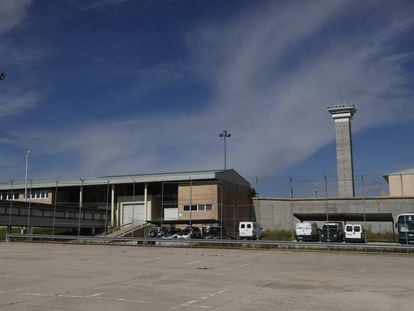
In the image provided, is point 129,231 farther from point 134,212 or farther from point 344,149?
point 344,149

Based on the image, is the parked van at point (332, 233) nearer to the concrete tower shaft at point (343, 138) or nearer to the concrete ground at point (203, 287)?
the concrete ground at point (203, 287)

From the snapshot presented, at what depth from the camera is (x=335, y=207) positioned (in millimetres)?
62156

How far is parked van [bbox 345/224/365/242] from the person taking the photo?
4812 centimetres

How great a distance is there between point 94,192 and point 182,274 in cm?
6499

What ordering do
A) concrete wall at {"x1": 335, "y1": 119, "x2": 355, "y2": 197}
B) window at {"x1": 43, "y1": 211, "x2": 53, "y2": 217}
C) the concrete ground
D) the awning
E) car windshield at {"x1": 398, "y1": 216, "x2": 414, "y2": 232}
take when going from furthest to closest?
concrete wall at {"x1": 335, "y1": 119, "x2": 355, "y2": 197}, the awning, window at {"x1": 43, "y1": 211, "x2": 53, "y2": 217}, car windshield at {"x1": 398, "y1": 216, "x2": 414, "y2": 232}, the concrete ground

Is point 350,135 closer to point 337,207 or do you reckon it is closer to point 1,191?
point 337,207

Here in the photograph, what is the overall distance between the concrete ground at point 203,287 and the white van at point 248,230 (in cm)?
2640

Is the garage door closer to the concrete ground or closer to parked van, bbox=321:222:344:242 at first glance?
parked van, bbox=321:222:344:242

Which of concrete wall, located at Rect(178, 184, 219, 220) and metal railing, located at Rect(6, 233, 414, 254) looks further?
concrete wall, located at Rect(178, 184, 219, 220)

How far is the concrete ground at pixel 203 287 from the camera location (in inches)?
457

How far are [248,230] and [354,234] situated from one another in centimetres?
998

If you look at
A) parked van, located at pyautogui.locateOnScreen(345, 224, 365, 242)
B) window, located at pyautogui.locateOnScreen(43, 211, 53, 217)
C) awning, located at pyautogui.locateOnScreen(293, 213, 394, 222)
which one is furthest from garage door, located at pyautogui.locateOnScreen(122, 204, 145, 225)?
parked van, located at pyautogui.locateOnScreen(345, 224, 365, 242)

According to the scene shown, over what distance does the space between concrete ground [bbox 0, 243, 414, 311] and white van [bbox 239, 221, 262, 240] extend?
2640 cm

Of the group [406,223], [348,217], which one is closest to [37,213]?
[406,223]
